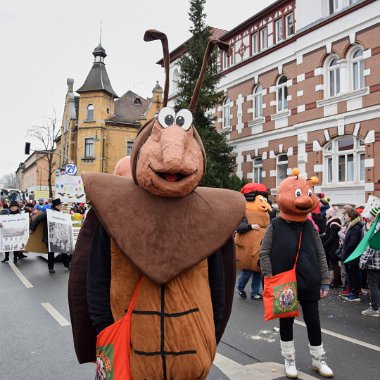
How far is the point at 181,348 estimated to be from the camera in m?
2.12

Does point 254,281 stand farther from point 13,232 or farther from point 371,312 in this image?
point 13,232

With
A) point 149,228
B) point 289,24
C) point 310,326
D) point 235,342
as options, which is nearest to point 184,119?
point 149,228

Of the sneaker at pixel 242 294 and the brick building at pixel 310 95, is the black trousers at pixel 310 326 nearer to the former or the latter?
the sneaker at pixel 242 294

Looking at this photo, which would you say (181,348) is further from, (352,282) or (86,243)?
(352,282)

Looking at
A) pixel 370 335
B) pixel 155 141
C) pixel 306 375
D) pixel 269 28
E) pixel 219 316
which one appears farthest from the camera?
pixel 269 28

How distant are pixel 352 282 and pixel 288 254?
4.45 meters

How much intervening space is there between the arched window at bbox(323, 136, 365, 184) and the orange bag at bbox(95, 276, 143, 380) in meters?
15.4

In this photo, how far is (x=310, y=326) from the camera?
4066mm

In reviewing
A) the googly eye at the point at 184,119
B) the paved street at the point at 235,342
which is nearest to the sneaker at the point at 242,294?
the paved street at the point at 235,342

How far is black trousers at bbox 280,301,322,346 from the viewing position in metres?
4.05

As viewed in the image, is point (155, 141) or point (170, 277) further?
point (155, 141)

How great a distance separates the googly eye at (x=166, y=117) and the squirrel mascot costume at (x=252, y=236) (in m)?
5.11

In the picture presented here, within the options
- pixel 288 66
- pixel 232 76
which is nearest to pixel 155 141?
pixel 288 66

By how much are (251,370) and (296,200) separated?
187 cm
